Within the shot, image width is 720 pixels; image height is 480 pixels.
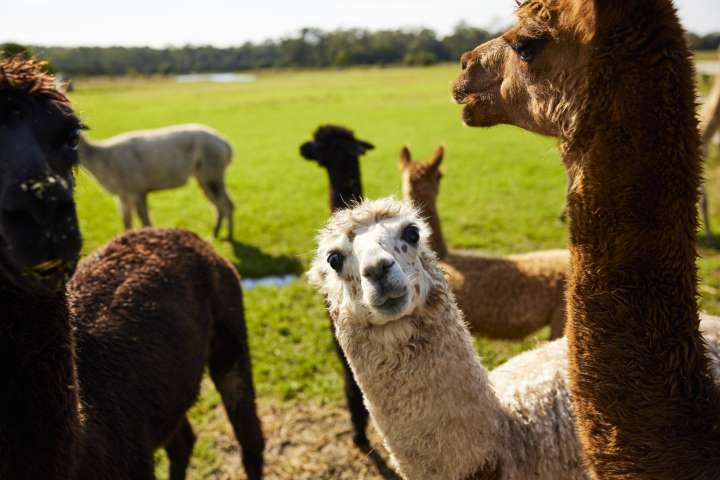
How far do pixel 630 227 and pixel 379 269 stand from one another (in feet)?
2.78

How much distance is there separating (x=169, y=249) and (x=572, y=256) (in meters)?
2.33

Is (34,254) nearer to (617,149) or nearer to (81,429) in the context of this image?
(81,429)

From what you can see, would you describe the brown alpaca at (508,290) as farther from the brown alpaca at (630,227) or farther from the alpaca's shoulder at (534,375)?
the brown alpaca at (630,227)

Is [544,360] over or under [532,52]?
under

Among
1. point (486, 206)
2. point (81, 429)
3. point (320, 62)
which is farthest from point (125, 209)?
point (320, 62)

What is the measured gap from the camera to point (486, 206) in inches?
397

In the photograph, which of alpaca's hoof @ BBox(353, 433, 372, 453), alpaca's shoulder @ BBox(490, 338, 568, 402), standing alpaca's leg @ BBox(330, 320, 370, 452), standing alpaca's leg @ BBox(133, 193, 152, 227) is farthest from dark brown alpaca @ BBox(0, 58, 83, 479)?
standing alpaca's leg @ BBox(133, 193, 152, 227)

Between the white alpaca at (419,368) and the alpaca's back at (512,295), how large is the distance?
182 cm

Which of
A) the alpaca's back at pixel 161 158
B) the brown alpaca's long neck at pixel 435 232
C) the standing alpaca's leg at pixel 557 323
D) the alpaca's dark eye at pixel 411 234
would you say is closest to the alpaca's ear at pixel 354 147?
the brown alpaca's long neck at pixel 435 232

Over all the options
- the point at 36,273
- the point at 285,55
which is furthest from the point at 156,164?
the point at 285,55

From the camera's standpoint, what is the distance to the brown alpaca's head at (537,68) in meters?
1.38

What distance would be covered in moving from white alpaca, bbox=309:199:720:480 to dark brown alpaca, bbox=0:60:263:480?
1015 mm

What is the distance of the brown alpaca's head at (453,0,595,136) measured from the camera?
54.1 inches

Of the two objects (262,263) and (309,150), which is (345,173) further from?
(262,263)
